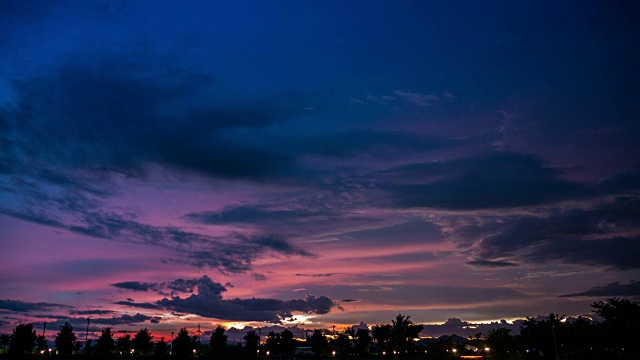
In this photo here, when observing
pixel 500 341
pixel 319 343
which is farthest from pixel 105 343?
pixel 500 341

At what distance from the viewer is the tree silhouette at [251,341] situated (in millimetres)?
143000

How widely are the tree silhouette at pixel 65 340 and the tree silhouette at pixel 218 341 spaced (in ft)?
111

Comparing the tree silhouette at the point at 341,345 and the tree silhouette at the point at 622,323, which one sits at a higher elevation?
the tree silhouette at the point at 622,323

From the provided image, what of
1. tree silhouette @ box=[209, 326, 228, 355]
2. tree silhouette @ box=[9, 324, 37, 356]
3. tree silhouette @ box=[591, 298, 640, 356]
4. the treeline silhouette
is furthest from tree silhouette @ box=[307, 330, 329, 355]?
tree silhouette @ box=[591, 298, 640, 356]

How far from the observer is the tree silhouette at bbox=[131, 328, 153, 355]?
445 ft

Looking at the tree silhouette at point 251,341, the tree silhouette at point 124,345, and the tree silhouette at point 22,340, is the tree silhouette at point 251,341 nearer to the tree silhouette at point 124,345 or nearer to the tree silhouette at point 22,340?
the tree silhouette at point 124,345

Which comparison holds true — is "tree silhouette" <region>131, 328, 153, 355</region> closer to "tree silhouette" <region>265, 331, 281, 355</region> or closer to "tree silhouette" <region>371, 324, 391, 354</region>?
"tree silhouette" <region>265, 331, 281, 355</region>

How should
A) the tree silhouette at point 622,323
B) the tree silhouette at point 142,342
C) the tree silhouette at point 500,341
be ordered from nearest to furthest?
the tree silhouette at point 622,323 → the tree silhouette at point 500,341 → the tree silhouette at point 142,342

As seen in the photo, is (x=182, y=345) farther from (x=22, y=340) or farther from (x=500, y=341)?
(x=500, y=341)

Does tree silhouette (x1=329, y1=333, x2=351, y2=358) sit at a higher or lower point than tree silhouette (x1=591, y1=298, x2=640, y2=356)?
lower

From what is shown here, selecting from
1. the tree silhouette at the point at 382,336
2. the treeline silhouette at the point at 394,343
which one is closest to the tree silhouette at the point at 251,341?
the treeline silhouette at the point at 394,343

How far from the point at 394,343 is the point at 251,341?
137ft

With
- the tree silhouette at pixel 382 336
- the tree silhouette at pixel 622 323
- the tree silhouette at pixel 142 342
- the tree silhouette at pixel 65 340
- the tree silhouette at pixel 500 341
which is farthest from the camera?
the tree silhouette at pixel 382 336

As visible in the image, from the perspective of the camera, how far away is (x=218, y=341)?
134500 mm
